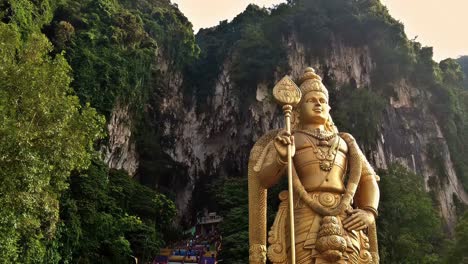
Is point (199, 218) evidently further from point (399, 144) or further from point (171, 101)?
point (399, 144)

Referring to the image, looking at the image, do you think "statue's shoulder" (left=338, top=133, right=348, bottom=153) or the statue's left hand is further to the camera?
"statue's shoulder" (left=338, top=133, right=348, bottom=153)

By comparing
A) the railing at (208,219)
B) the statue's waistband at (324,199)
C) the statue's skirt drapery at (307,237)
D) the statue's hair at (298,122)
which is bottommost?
the statue's skirt drapery at (307,237)

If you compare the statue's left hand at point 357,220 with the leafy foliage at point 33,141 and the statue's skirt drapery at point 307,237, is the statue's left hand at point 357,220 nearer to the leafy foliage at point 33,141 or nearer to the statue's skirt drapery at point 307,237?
the statue's skirt drapery at point 307,237

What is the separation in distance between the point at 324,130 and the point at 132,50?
17416 millimetres

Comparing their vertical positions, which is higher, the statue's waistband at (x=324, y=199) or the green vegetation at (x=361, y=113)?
the green vegetation at (x=361, y=113)

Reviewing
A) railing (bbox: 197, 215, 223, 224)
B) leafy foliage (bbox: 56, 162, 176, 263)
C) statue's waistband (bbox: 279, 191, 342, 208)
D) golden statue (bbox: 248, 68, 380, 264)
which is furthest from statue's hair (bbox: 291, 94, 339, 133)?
railing (bbox: 197, 215, 223, 224)

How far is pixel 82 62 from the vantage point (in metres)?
18.0

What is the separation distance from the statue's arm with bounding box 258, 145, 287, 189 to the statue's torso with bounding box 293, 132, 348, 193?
0.61 ft

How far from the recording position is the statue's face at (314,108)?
414cm

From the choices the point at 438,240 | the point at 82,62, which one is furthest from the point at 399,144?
the point at 82,62

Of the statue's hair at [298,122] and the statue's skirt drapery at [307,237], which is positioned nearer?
the statue's skirt drapery at [307,237]

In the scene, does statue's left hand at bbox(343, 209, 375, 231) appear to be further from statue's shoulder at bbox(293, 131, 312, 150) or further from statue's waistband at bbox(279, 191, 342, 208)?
statue's shoulder at bbox(293, 131, 312, 150)

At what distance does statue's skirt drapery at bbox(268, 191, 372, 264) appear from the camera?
3.54 metres

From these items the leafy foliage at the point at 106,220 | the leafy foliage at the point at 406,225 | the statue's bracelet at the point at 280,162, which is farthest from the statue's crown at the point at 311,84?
the leafy foliage at the point at 406,225
